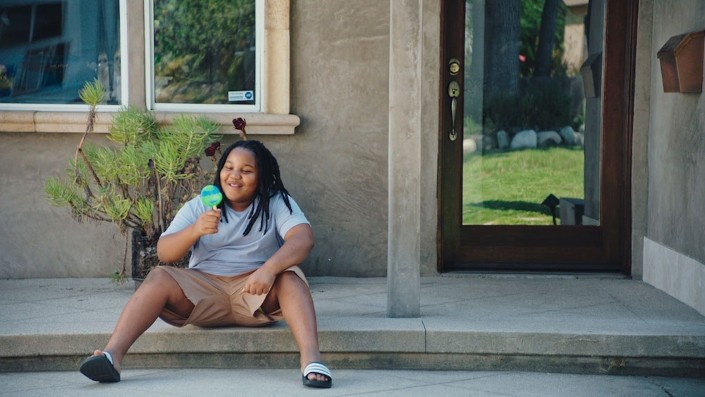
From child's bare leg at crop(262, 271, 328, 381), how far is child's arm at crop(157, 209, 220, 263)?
43 centimetres

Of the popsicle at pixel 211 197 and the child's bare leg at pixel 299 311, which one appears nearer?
the child's bare leg at pixel 299 311

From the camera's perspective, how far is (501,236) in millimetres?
7523

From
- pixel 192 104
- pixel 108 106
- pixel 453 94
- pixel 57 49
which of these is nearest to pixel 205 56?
pixel 192 104

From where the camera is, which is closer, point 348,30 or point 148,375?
point 148,375


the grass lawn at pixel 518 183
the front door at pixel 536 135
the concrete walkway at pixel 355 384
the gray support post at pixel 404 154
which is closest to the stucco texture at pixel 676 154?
the front door at pixel 536 135

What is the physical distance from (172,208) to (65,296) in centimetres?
83

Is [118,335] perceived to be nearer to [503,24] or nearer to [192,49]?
[192,49]

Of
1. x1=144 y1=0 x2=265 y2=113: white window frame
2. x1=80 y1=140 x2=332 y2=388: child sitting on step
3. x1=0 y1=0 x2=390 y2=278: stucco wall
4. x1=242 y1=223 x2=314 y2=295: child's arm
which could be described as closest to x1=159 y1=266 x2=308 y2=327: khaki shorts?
x1=80 y1=140 x2=332 y2=388: child sitting on step

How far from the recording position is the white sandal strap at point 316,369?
16.7 feet

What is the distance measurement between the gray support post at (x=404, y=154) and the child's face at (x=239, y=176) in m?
0.80

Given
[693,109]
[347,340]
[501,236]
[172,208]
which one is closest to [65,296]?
[172,208]

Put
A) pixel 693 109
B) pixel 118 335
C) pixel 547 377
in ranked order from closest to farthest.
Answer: pixel 118 335 < pixel 547 377 < pixel 693 109

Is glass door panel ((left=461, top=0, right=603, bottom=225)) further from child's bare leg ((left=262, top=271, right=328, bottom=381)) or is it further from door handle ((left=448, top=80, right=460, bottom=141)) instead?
child's bare leg ((left=262, top=271, right=328, bottom=381))

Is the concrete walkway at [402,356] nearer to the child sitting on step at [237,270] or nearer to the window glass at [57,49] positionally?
the child sitting on step at [237,270]
